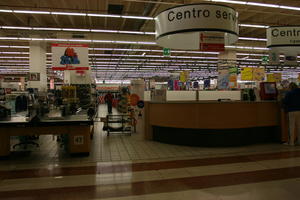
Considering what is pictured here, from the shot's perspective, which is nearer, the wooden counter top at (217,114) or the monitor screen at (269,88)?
the wooden counter top at (217,114)

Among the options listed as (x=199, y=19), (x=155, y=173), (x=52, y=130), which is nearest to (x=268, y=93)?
(x=199, y=19)

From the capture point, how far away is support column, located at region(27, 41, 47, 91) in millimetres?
13867

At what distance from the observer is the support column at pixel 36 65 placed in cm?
1387

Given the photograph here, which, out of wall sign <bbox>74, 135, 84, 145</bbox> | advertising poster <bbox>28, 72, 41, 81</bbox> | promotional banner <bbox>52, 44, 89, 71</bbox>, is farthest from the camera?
advertising poster <bbox>28, 72, 41, 81</bbox>

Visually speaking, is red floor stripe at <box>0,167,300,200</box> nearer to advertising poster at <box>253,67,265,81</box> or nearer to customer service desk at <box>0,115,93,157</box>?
customer service desk at <box>0,115,93,157</box>

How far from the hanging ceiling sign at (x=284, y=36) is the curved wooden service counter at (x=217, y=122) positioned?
5.52 ft

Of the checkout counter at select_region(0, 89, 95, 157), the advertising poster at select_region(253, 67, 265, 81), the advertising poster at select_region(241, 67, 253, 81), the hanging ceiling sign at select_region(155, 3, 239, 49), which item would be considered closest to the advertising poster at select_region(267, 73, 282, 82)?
the advertising poster at select_region(253, 67, 265, 81)

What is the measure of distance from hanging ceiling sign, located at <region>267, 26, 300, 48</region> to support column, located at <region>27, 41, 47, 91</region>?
12.2m

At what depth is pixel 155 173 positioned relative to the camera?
413 centimetres

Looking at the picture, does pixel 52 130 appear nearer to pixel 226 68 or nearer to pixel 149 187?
pixel 149 187

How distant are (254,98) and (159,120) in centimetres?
290

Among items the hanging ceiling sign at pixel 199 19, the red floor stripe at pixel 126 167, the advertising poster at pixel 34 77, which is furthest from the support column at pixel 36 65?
the hanging ceiling sign at pixel 199 19

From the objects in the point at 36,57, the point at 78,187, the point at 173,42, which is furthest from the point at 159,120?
the point at 36,57

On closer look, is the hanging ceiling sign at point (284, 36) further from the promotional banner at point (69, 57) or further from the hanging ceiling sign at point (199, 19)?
the promotional banner at point (69, 57)
